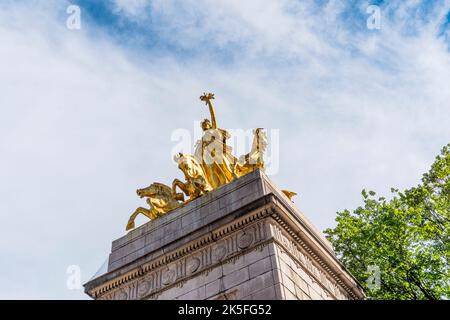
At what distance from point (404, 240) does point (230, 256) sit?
1490cm

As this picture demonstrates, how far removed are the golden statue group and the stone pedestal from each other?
2.20ft

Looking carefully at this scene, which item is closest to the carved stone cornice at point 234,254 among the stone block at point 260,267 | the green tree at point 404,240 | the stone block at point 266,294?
Answer: the stone block at point 260,267

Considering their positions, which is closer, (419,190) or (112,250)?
(112,250)

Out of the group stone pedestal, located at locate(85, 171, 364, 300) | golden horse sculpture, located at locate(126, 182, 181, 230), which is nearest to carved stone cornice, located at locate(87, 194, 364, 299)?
stone pedestal, located at locate(85, 171, 364, 300)

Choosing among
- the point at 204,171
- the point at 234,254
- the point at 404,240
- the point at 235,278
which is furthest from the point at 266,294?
the point at 404,240

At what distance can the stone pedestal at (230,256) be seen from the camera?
11.0 meters

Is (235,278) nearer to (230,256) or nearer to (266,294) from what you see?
(230,256)

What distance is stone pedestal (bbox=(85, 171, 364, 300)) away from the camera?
1104cm

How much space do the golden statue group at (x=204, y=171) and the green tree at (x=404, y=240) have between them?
11629 millimetres

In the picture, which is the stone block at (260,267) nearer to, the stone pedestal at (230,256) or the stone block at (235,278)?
the stone pedestal at (230,256)
